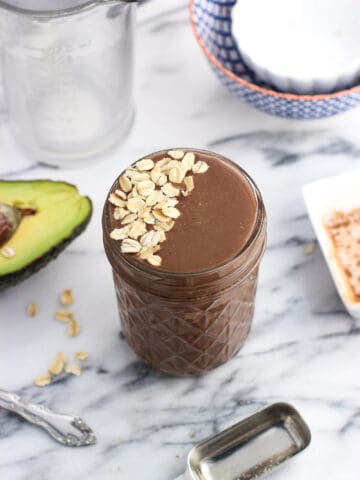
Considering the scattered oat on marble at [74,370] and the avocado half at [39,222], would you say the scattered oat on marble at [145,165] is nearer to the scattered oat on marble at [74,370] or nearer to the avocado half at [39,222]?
the avocado half at [39,222]

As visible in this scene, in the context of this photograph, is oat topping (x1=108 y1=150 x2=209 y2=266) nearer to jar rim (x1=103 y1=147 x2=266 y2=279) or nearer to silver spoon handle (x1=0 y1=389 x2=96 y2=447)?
jar rim (x1=103 y1=147 x2=266 y2=279)

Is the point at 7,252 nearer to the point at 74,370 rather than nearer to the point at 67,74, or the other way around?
the point at 74,370

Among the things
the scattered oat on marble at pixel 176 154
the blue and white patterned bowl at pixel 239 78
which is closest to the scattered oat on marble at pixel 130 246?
the scattered oat on marble at pixel 176 154

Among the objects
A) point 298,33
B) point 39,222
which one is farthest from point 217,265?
point 298,33

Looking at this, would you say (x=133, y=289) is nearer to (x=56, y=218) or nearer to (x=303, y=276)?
(x=56, y=218)

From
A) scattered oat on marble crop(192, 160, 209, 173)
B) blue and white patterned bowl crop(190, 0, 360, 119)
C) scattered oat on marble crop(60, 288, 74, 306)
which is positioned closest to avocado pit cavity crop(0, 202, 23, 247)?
scattered oat on marble crop(60, 288, 74, 306)
